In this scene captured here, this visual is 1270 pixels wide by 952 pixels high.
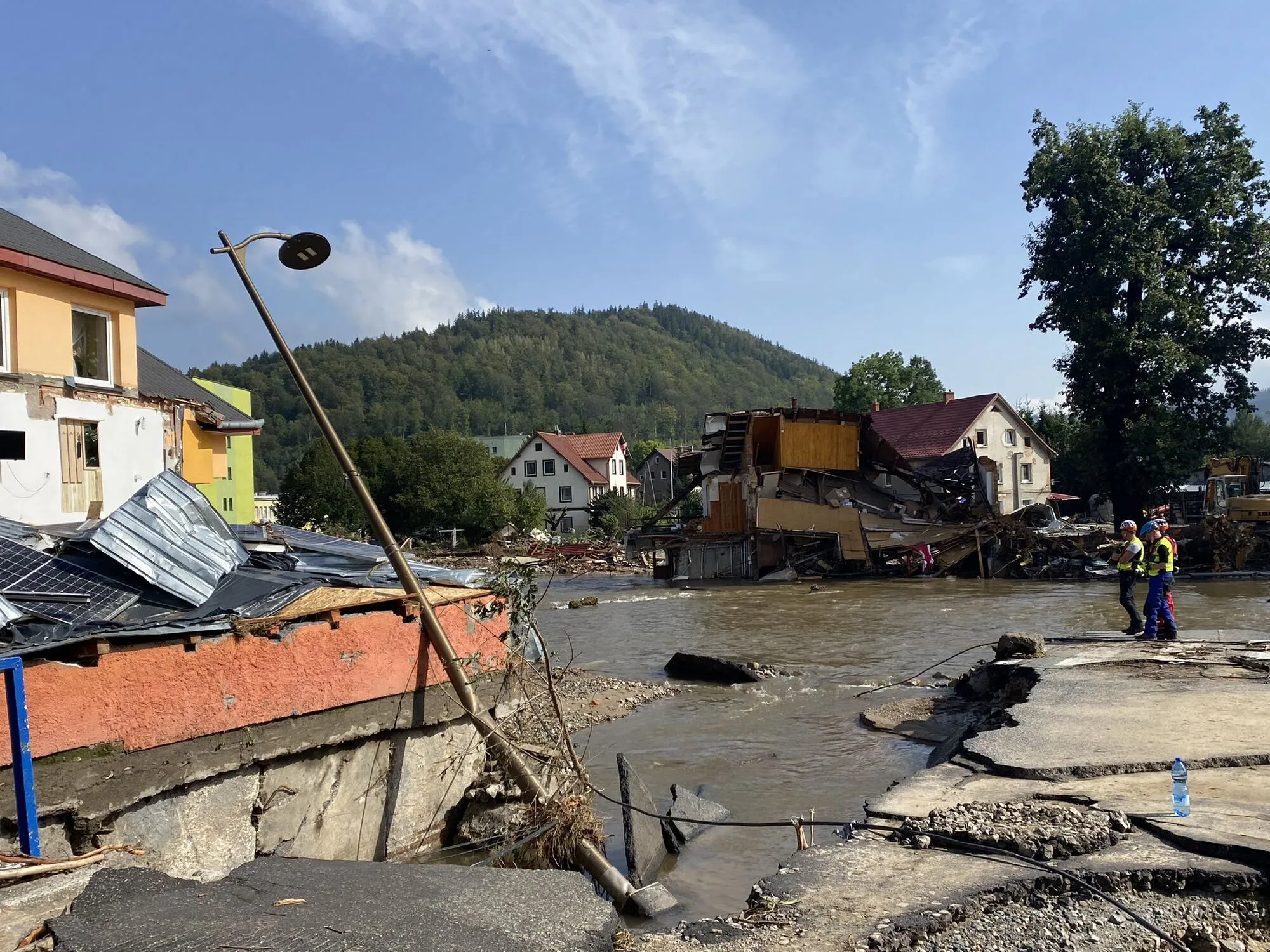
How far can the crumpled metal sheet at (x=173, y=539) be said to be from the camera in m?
6.41

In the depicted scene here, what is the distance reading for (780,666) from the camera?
1614 cm

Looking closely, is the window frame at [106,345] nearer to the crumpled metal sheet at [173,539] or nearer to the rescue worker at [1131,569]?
the crumpled metal sheet at [173,539]

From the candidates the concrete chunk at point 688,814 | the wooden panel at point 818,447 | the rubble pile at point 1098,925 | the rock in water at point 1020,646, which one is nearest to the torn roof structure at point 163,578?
the concrete chunk at point 688,814

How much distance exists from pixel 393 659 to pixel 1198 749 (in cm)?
581

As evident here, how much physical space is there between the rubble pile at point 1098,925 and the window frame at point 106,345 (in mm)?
13289

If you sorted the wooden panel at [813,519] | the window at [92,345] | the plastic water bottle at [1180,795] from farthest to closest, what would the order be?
the wooden panel at [813,519] → the window at [92,345] → the plastic water bottle at [1180,795]

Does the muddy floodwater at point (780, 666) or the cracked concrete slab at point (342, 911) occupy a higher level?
the cracked concrete slab at point (342, 911)

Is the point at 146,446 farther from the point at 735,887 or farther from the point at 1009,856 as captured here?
the point at 1009,856

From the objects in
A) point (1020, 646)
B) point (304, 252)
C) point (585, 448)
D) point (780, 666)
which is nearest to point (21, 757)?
point (304, 252)

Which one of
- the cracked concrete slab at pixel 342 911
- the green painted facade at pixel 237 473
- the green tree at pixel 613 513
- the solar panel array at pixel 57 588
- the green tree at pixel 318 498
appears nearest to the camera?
the cracked concrete slab at pixel 342 911

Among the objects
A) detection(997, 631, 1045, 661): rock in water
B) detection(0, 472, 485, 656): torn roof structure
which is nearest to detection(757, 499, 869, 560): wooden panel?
detection(997, 631, 1045, 661): rock in water

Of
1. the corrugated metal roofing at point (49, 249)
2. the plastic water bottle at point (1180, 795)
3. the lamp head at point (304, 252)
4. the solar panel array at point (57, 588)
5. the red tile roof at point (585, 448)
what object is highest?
the red tile roof at point (585, 448)

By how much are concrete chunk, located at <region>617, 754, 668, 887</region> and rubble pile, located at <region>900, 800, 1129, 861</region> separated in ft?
6.31

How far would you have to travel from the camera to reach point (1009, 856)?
16.7 ft
